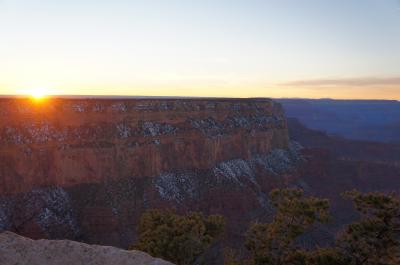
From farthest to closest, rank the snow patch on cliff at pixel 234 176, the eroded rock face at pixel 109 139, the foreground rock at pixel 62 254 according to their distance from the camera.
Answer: the snow patch on cliff at pixel 234 176
the eroded rock face at pixel 109 139
the foreground rock at pixel 62 254

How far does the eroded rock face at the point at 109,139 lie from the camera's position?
5112 cm

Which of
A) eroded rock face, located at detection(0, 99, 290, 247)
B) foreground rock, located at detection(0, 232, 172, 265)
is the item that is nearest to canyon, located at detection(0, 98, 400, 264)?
eroded rock face, located at detection(0, 99, 290, 247)

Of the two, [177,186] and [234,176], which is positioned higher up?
[177,186]

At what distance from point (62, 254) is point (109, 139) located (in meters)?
39.4

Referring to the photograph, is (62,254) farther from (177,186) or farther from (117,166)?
(177,186)

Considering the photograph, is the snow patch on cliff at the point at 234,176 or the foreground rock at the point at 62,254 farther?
the snow patch on cliff at the point at 234,176

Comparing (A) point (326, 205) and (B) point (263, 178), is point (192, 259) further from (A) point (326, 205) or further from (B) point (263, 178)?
Answer: (B) point (263, 178)

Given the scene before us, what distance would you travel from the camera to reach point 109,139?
57.9 meters

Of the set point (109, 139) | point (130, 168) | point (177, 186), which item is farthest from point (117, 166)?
point (177, 186)

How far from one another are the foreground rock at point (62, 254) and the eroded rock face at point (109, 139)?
1274 inches

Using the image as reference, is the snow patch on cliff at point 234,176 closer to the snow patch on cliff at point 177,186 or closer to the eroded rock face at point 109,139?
the snow patch on cliff at point 177,186

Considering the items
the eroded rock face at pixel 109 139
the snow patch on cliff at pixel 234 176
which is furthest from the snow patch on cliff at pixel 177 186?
the eroded rock face at pixel 109 139

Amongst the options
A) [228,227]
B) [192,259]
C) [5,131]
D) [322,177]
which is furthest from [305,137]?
[192,259]

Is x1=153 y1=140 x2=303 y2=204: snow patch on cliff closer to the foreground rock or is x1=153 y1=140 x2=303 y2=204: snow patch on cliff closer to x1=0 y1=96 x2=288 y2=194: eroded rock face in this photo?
x1=0 y1=96 x2=288 y2=194: eroded rock face
